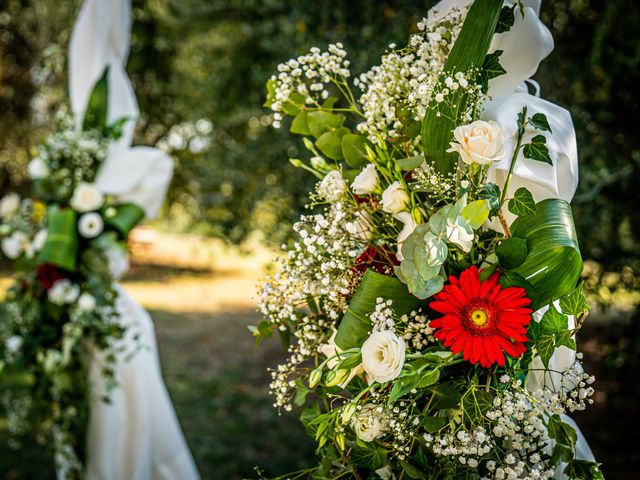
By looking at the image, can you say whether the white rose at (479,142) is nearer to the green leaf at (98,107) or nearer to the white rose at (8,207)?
the green leaf at (98,107)

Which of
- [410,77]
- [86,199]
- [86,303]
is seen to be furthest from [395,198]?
[86,199]

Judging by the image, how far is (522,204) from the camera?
1.28 m

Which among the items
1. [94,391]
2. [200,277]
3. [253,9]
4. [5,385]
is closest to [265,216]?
[253,9]

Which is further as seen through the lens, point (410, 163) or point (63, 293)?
point (63, 293)

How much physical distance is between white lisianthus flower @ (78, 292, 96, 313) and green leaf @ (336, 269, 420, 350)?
2.27 metres

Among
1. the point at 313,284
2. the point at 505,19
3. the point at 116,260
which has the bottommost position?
the point at 116,260

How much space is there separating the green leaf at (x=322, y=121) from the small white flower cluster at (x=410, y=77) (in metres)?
0.09

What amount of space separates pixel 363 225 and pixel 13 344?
2.55 metres

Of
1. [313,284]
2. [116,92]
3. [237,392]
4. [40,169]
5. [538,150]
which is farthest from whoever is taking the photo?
[237,392]

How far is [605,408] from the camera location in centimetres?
564

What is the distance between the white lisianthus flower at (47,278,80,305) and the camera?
10.8 feet

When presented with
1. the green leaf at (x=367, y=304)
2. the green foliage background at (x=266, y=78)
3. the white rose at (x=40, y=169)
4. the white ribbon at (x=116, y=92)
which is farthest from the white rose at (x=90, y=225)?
the green leaf at (x=367, y=304)

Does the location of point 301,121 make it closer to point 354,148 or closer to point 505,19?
point 354,148

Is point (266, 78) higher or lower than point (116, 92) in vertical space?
lower
